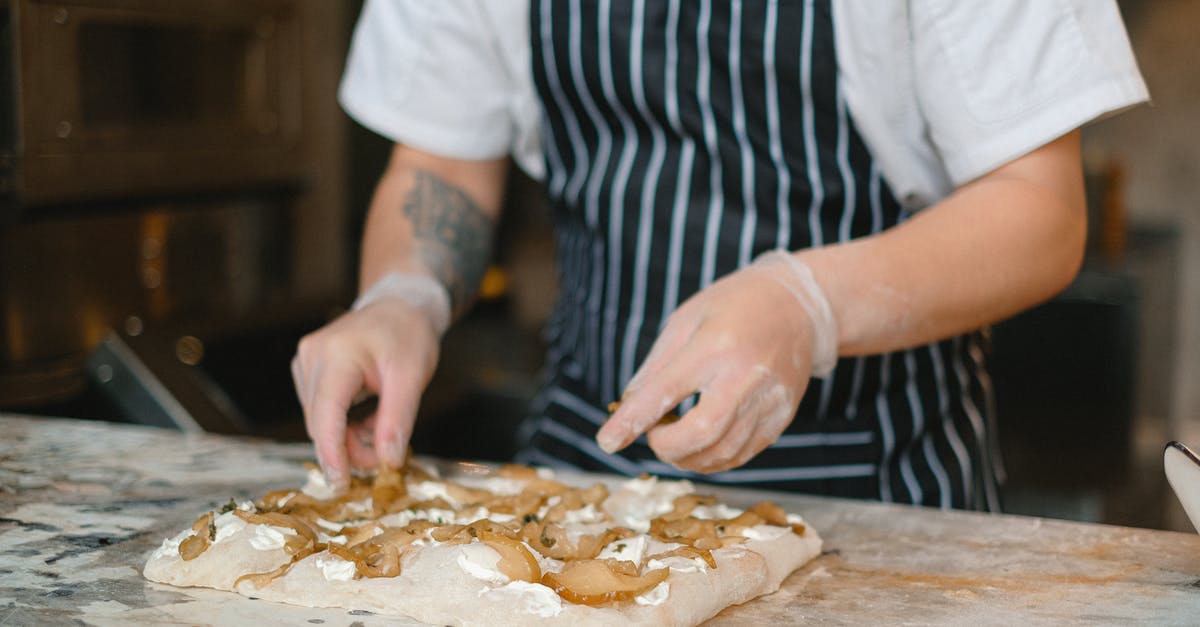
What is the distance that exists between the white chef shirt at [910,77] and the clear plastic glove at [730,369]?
11.2 inches

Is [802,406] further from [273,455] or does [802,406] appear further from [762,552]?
[273,455]

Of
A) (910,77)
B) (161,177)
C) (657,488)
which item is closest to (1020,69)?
(910,77)

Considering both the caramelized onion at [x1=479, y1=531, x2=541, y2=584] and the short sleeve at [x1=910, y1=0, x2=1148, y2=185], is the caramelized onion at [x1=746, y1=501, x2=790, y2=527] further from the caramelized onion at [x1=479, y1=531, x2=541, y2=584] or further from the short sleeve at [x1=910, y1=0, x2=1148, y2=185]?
the short sleeve at [x1=910, y1=0, x2=1148, y2=185]

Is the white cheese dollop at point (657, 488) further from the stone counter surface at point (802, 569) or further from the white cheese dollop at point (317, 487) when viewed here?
the white cheese dollop at point (317, 487)

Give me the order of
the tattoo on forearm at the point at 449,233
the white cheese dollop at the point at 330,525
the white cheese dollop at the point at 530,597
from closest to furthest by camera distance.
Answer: the white cheese dollop at the point at 530,597, the white cheese dollop at the point at 330,525, the tattoo on forearm at the point at 449,233

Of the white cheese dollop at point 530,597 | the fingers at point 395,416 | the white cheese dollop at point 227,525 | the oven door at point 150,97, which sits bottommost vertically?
the white cheese dollop at point 530,597

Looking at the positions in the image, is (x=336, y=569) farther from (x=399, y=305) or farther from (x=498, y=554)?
(x=399, y=305)

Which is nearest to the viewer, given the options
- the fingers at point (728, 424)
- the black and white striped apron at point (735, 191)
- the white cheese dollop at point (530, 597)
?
the white cheese dollop at point (530, 597)

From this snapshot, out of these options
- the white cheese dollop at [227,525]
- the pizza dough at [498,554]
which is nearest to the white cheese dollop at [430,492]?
the pizza dough at [498,554]

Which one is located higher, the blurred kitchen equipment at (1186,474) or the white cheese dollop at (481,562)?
the blurred kitchen equipment at (1186,474)

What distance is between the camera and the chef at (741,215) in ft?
3.86

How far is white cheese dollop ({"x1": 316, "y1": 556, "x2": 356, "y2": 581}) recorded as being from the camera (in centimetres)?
100

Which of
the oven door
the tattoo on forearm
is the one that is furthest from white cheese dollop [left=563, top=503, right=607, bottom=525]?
the oven door

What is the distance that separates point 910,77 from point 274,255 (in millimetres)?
2196
